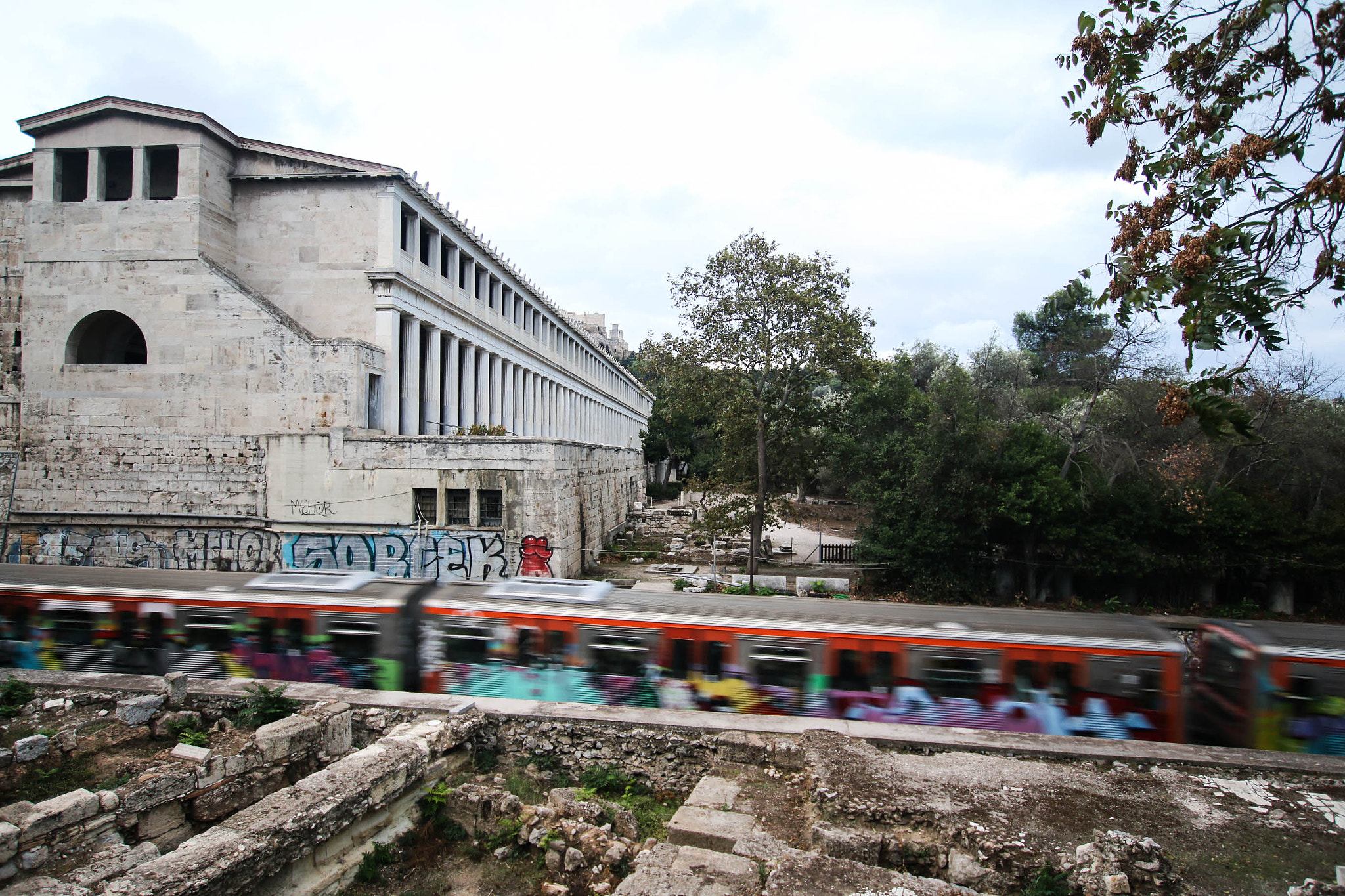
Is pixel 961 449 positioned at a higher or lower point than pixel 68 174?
lower

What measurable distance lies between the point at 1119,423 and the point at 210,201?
3193 cm

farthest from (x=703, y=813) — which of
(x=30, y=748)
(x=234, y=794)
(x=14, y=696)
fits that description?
(x=14, y=696)

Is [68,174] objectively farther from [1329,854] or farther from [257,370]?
[1329,854]

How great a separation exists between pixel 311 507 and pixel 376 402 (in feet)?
13.4

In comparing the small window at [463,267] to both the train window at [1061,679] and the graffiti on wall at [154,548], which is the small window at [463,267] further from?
the train window at [1061,679]

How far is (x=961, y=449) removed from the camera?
21.7 m

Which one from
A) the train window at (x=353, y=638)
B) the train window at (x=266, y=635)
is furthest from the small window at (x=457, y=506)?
the train window at (x=353, y=638)

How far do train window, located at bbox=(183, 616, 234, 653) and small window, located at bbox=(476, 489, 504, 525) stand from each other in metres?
9.53

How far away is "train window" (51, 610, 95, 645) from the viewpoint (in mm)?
11375

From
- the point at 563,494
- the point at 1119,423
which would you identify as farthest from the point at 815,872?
the point at 1119,423

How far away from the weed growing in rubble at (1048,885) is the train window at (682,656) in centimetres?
505

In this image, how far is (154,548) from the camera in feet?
71.3

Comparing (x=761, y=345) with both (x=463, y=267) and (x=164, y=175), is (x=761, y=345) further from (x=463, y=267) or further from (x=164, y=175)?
(x=164, y=175)

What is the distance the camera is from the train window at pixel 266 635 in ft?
35.6
